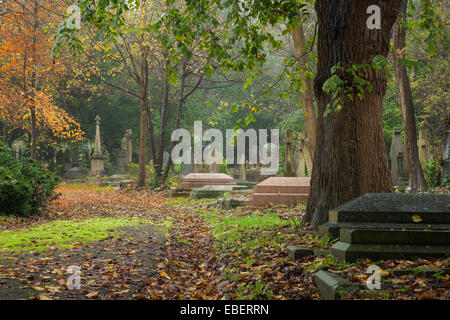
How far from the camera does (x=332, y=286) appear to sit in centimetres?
373

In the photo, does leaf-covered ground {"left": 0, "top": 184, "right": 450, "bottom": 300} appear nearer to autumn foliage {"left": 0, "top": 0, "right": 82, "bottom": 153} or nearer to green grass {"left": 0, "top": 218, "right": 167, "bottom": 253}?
green grass {"left": 0, "top": 218, "right": 167, "bottom": 253}

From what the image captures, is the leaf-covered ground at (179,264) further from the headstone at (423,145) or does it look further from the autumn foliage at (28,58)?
the headstone at (423,145)

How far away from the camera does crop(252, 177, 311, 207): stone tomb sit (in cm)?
1188

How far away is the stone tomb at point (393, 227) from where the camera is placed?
4551mm

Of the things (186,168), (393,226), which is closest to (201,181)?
(393,226)

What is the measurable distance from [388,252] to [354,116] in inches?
93.8

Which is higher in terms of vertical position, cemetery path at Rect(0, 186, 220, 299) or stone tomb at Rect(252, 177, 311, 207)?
stone tomb at Rect(252, 177, 311, 207)

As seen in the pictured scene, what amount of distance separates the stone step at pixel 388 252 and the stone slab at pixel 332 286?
1.89 ft

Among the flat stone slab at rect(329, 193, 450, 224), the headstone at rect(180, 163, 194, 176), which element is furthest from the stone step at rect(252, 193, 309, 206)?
the headstone at rect(180, 163, 194, 176)

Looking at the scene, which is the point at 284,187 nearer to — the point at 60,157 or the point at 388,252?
the point at 388,252

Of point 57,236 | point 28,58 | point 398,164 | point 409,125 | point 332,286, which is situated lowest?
point 57,236

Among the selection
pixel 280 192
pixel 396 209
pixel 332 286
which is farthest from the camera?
pixel 280 192

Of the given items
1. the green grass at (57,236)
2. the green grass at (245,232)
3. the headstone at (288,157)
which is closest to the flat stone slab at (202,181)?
the headstone at (288,157)
